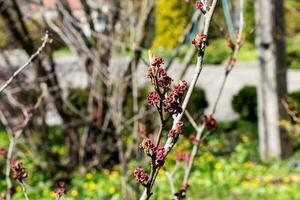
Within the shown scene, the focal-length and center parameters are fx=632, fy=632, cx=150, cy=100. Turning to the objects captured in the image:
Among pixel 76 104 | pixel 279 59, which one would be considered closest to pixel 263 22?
pixel 279 59

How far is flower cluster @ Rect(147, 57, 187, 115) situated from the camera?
1.07m

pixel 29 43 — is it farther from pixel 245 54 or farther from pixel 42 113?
pixel 245 54

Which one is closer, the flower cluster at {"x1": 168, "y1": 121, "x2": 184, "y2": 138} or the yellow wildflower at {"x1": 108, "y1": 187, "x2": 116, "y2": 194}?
the flower cluster at {"x1": 168, "y1": 121, "x2": 184, "y2": 138}

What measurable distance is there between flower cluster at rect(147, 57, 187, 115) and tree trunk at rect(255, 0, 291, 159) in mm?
6260

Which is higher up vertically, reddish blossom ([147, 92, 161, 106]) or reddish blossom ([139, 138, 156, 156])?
reddish blossom ([147, 92, 161, 106])

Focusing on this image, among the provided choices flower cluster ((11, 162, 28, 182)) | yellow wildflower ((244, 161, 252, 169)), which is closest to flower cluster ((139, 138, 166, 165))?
flower cluster ((11, 162, 28, 182))

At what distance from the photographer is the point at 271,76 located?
7562mm

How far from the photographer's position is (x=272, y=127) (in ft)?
25.6

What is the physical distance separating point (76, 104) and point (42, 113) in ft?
11.4

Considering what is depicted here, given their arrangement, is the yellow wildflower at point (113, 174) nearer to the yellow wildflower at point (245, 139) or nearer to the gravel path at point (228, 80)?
the yellow wildflower at point (245, 139)

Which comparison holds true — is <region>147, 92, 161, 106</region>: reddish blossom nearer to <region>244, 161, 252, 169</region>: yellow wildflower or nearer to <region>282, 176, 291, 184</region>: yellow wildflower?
<region>282, 176, 291, 184</region>: yellow wildflower

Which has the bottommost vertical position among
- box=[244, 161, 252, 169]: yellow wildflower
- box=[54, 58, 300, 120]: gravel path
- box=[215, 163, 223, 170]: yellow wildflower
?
box=[244, 161, 252, 169]: yellow wildflower

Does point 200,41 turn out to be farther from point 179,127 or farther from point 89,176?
point 89,176

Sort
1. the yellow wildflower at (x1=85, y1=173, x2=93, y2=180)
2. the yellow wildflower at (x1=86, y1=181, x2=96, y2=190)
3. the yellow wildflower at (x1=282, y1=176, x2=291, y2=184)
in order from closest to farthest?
the yellow wildflower at (x1=86, y1=181, x2=96, y2=190) < the yellow wildflower at (x1=282, y1=176, x2=291, y2=184) < the yellow wildflower at (x1=85, y1=173, x2=93, y2=180)
